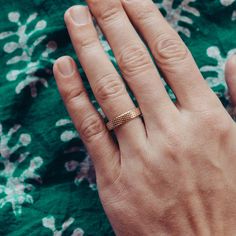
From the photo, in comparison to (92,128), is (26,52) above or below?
above

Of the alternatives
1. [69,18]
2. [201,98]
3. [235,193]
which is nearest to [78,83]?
[69,18]

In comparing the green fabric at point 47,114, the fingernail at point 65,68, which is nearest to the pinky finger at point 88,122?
the fingernail at point 65,68

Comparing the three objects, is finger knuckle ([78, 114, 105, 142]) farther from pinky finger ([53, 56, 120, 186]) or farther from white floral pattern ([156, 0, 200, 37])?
white floral pattern ([156, 0, 200, 37])

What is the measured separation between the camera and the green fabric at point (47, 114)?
1.04 m

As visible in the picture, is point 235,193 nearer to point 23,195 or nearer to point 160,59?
point 160,59

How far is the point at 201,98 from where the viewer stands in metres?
0.88

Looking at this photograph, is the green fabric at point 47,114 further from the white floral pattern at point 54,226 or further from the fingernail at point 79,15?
A: the fingernail at point 79,15

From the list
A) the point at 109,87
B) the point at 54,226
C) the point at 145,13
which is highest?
the point at 145,13

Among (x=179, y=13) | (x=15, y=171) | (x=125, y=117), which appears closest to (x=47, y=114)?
(x=15, y=171)

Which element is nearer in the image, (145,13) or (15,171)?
(145,13)

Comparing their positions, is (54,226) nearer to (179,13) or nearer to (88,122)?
(88,122)

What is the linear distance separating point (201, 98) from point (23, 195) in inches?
17.7

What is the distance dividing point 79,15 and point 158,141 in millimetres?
284

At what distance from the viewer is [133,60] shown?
893mm
